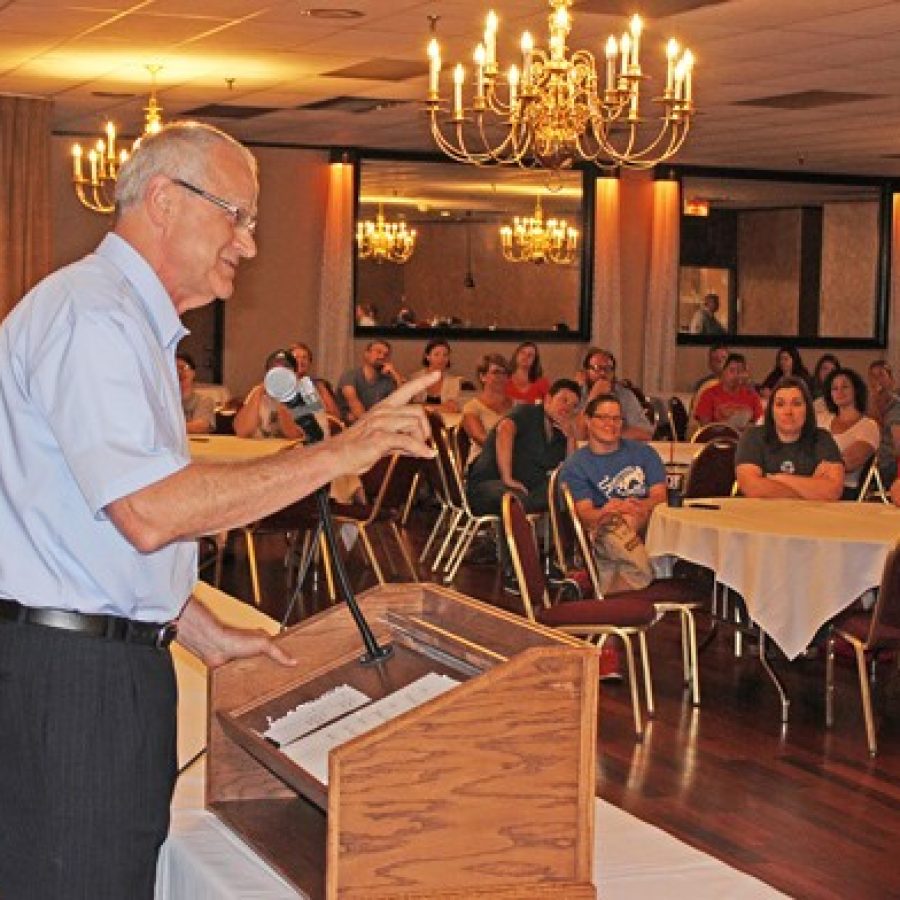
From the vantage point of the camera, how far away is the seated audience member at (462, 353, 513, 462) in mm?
13109

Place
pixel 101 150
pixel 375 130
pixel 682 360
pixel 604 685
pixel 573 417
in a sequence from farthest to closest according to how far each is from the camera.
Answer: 1. pixel 682 360
2. pixel 375 130
3. pixel 101 150
4. pixel 573 417
5. pixel 604 685

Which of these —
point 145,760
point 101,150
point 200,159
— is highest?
point 101,150

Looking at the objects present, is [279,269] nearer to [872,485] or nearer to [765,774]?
[872,485]

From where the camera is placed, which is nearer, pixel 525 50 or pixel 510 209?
pixel 525 50

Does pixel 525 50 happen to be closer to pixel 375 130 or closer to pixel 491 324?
pixel 375 130

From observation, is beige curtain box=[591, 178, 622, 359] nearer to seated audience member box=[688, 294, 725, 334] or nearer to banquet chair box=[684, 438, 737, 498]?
seated audience member box=[688, 294, 725, 334]

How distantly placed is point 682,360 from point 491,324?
2.15 meters

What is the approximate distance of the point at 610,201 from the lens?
64.4 feet

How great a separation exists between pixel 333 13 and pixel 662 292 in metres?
9.62

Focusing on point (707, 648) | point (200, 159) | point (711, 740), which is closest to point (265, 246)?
point (707, 648)

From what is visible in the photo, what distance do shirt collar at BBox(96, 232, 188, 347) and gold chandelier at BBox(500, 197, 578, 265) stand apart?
1579 cm

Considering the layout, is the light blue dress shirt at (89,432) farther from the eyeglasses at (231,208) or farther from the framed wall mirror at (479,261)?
the framed wall mirror at (479,261)

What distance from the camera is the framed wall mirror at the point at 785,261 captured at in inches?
815

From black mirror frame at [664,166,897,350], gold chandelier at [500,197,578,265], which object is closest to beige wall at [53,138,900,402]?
gold chandelier at [500,197,578,265]
